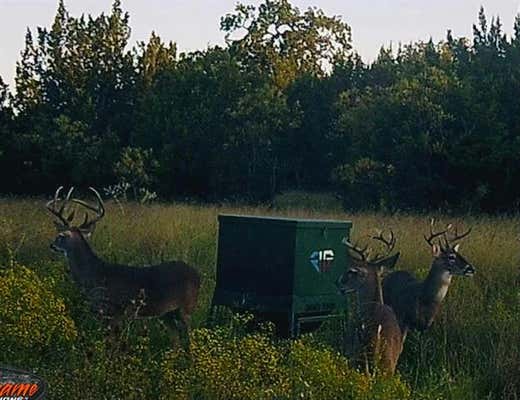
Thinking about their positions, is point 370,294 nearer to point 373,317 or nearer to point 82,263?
point 373,317

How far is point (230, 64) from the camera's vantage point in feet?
127

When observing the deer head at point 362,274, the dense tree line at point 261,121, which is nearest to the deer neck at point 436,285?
the deer head at point 362,274

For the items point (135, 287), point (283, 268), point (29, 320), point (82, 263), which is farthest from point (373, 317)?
point (82, 263)

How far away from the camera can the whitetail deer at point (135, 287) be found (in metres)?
8.80

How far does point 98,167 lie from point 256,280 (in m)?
29.1

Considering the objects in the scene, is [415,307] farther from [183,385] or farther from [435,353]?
[183,385]

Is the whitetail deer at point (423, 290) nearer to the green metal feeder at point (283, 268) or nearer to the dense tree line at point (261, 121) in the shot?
the green metal feeder at point (283, 268)

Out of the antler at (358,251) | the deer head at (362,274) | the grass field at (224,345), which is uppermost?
the antler at (358,251)

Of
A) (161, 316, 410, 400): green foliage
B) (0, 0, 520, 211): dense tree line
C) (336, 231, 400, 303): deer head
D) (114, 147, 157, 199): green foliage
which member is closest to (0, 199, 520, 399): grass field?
(161, 316, 410, 400): green foliage

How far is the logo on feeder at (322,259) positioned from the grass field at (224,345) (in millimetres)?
627

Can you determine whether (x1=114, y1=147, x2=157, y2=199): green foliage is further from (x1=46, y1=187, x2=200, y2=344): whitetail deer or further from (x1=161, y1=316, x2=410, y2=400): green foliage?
(x1=161, y1=316, x2=410, y2=400): green foliage

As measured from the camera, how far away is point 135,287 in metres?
8.99

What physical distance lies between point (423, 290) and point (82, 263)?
347 centimetres

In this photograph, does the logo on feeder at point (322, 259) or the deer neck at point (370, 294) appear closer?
the deer neck at point (370, 294)
